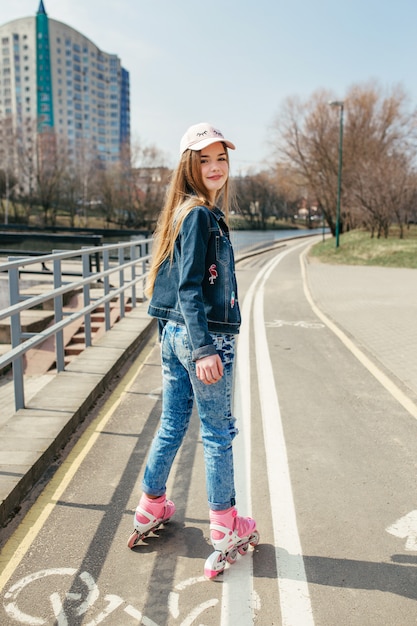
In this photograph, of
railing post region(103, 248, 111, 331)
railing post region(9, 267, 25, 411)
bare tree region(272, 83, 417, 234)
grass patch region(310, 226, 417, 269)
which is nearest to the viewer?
railing post region(9, 267, 25, 411)

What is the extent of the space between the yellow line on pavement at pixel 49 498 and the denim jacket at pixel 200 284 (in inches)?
52.8

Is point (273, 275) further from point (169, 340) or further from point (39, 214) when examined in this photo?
point (39, 214)

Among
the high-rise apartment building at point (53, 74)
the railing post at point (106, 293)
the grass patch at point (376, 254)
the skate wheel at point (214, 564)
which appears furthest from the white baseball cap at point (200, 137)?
the high-rise apartment building at point (53, 74)

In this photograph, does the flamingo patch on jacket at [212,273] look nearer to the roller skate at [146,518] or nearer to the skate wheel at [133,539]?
the roller skate at [146,518]

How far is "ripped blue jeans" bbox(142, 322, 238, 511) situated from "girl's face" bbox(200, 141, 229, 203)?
0.68 meters

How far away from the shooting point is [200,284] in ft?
8.04

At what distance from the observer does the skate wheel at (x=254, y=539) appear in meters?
2.82

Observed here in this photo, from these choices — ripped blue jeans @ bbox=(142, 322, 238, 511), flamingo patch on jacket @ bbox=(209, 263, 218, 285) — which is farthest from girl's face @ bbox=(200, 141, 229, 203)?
ripped blue jeans @ bbox=(142, 322, 238, 511)

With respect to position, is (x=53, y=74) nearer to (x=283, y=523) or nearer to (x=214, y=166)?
(x=214, y=166)

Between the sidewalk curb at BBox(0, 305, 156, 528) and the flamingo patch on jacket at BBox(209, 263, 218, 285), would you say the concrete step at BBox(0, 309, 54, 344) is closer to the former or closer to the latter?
the sidewalk curb at BBox(0, 305, 156, 528)

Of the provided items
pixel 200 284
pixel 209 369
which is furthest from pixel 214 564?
pixel 200 284

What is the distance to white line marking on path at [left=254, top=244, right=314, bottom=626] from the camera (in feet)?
7.82

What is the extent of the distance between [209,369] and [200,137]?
41.4 inches

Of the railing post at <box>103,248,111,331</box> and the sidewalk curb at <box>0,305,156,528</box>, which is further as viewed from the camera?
the railing post at <box>103,248,111,331</box>
